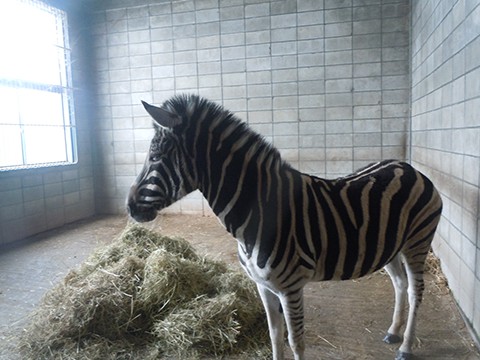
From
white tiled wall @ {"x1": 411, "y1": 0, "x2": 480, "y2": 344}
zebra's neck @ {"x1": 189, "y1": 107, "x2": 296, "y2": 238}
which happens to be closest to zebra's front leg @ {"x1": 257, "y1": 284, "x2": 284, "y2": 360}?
zebra's neck @ {"x1": 189, "y1": 107, "x2": 296, "y2": 238}

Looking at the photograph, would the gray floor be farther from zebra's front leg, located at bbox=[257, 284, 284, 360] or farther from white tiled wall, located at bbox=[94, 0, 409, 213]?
zebra's front leg, located at bbox=[257, 284, 284, 360]

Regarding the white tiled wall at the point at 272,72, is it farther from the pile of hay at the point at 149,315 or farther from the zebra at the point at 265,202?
the zebra at the point at 265,202

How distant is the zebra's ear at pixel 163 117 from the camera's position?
1.82 m

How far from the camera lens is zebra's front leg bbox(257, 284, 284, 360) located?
217cm

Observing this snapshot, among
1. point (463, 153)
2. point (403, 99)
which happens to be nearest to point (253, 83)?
point (403, 99)

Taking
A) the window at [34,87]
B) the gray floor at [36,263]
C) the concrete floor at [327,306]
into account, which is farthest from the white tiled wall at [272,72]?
the concrete floor at [327,306]

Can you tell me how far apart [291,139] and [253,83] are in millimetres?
1117

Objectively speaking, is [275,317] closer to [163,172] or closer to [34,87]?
[163,172]

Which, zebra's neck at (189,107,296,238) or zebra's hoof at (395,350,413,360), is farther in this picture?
zebra's hoof at (395,350,413,360)

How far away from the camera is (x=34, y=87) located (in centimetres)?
569

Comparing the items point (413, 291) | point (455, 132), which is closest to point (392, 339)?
point (413, 291)

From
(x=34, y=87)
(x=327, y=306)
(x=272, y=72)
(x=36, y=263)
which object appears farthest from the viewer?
(x=272, y=72)

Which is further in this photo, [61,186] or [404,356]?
[61,186]

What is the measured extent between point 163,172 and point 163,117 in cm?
28
